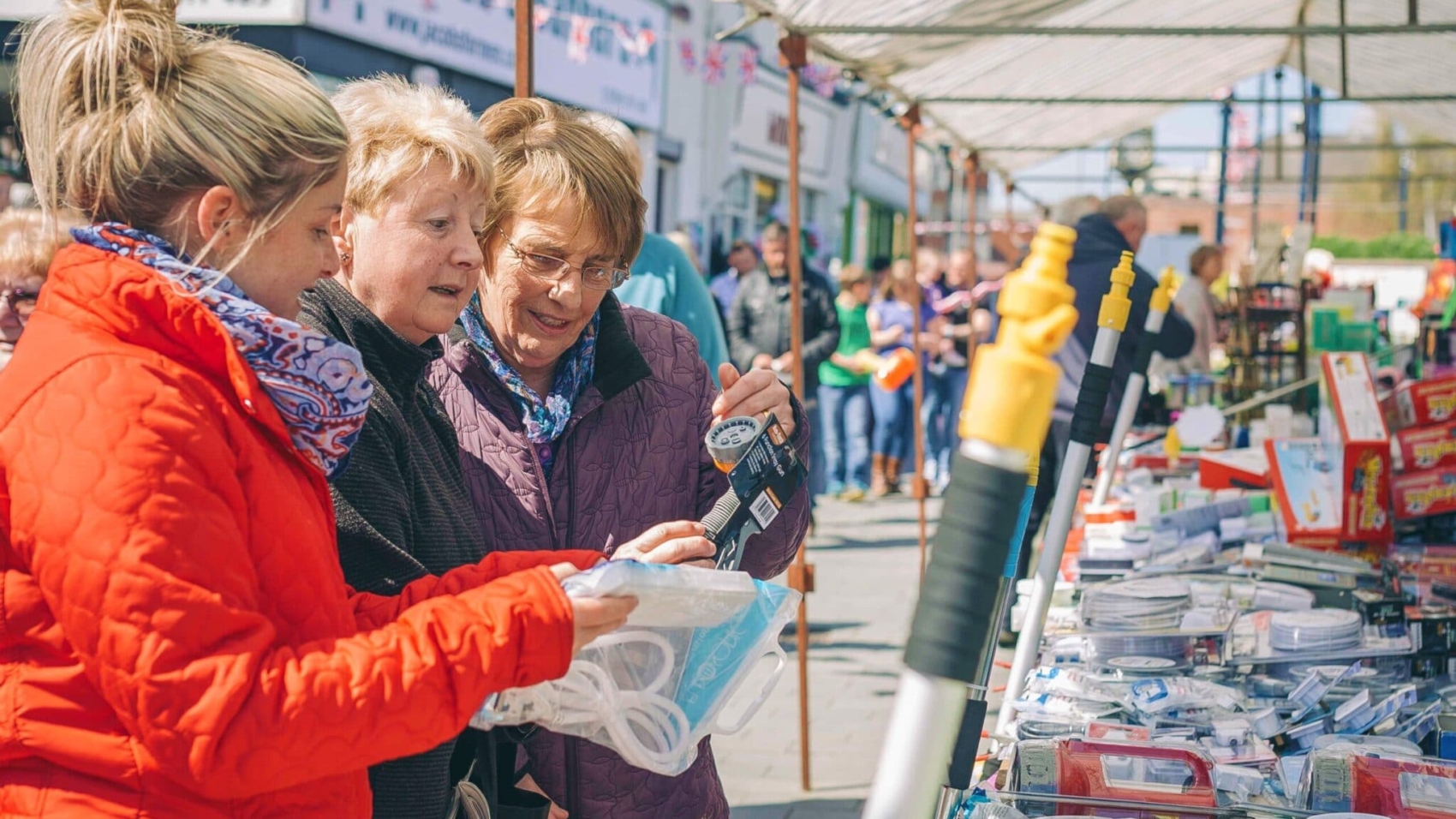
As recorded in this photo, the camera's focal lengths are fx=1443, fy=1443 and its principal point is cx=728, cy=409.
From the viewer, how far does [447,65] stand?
34.5 ft

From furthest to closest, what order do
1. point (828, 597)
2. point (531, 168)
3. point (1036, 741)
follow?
point (828, 597), point (1036, 741), point (531, 168)

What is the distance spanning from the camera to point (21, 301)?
295cm

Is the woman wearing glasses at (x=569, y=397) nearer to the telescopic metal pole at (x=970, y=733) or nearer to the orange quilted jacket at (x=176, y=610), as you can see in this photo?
the telescopic metal pole at (x=970, y=733)

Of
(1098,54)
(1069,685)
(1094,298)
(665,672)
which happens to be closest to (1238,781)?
(1069,685)

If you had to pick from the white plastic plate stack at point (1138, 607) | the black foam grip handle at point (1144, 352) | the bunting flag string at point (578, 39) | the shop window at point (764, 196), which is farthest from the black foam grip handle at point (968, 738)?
the shop window at point (764, 196)

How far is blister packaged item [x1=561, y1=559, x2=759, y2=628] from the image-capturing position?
1.27 metres

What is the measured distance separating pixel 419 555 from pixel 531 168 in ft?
1.88

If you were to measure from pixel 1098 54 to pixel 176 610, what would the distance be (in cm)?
652

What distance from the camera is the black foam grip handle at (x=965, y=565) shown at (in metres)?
0.90

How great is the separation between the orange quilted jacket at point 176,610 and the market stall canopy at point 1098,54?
2930mm

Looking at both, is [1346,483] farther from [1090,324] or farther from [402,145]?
[402,145]

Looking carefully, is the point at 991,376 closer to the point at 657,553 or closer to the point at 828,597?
the point at 657,553

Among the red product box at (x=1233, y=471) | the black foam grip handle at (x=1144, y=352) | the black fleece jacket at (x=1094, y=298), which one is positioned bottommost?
the red product box at (x=1233, y=471)

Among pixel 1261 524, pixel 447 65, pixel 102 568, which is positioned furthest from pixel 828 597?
pixel 102 568
